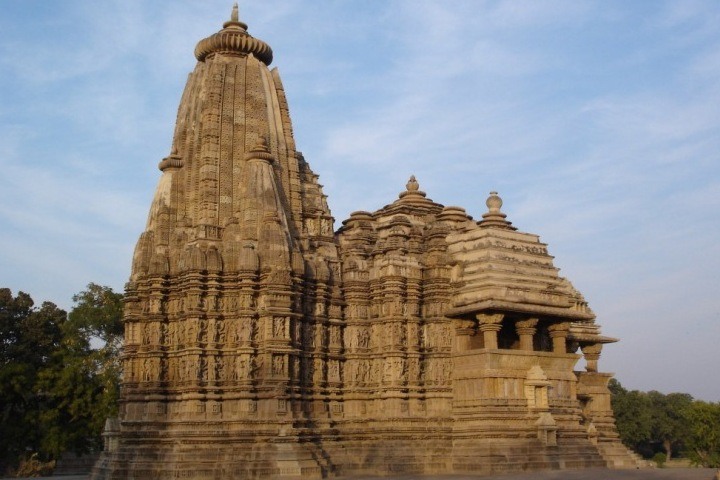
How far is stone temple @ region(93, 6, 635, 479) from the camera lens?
2323 centimetres

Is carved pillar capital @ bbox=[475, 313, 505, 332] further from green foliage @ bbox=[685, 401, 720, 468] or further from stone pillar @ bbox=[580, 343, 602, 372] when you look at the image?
green foliage @ bbox=[685, 401, 720, 468]

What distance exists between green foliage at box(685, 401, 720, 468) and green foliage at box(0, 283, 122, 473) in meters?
32.5

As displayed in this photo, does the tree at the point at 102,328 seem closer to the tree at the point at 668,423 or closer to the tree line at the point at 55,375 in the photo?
the tree line at the point at 55,375

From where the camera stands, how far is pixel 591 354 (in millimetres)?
32188

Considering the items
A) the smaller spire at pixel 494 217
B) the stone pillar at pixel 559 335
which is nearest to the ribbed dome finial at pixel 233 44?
the smaller spire at pixel 494 217

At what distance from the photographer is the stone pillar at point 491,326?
24.2 meters

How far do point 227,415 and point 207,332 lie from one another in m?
2.46

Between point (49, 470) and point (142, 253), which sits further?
point (49, 470)

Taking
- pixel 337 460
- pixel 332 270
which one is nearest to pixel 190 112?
pixel 332 270

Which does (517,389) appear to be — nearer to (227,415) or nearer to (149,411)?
(227,415)

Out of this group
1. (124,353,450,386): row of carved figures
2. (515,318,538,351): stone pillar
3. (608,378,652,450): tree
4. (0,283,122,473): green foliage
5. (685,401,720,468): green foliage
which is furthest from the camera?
(608,378,652,450): tree

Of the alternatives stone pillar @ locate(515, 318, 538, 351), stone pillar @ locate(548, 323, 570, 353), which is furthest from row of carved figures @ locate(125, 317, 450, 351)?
stone pillar @ locate(548, 323, 570, 353)

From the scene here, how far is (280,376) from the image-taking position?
2336 cm

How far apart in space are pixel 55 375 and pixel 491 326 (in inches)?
780
